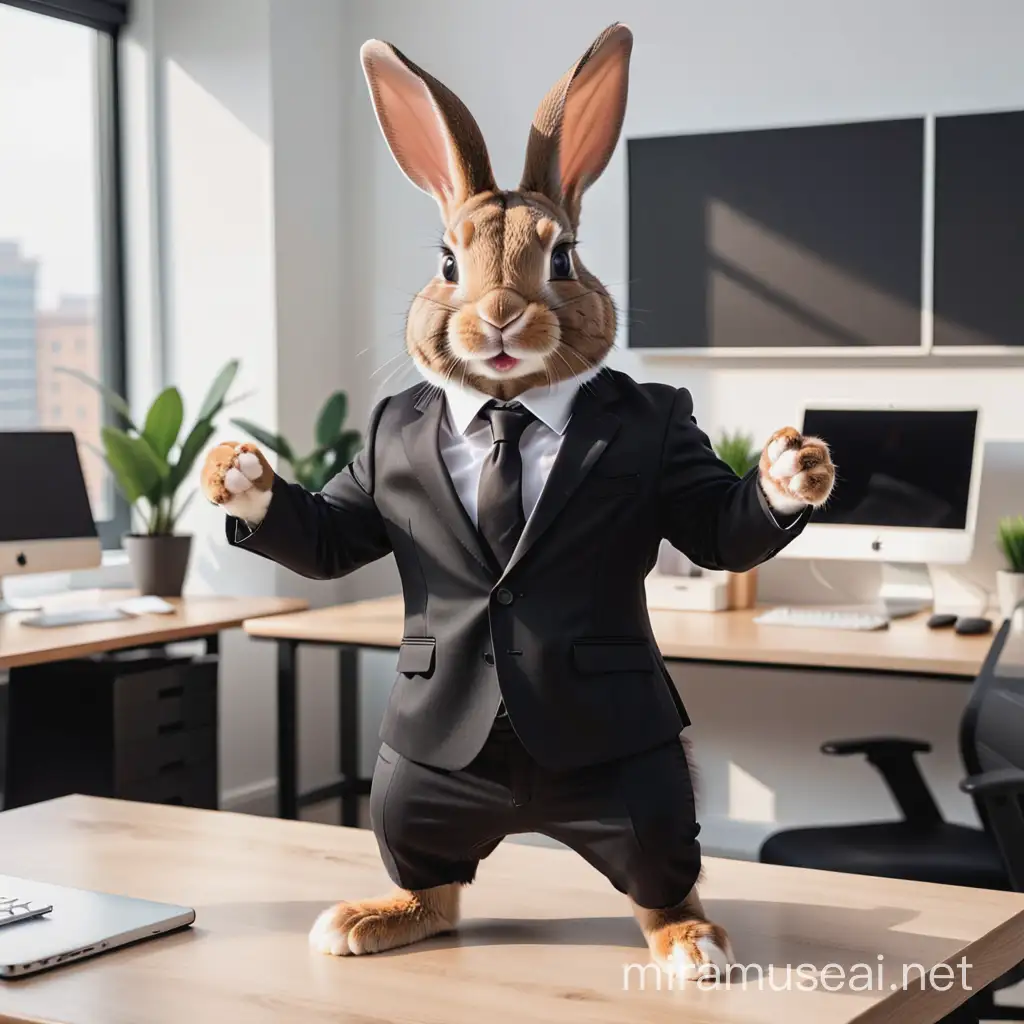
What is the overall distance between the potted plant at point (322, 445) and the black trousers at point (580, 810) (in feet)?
9.25

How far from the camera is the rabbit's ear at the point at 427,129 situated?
4.26 ft

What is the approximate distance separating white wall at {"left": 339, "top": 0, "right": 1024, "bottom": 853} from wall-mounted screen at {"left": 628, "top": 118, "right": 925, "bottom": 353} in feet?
0.25

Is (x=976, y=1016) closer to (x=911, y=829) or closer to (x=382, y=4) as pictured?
(x=911, y=829)

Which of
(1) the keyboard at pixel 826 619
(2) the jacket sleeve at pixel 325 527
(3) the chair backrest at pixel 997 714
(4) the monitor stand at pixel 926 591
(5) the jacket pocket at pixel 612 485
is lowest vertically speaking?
(3) the chair backrest at pixel 997 714

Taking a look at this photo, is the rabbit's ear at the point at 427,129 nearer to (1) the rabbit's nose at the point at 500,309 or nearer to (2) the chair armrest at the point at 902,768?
(1) the rabbit's nose at the point at 500,309

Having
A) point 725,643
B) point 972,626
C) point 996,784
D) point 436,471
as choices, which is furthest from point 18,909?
point 972,626

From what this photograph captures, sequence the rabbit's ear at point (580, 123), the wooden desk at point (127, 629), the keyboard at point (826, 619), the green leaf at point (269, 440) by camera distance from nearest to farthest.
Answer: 1. the rabbit's ear at point (580, 123)
2. the wooden desk at point (127, 629)
3. the keyboard at point (826, 619)
4. the green leaf at point (269, 440)

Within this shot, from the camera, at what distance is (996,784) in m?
2.37

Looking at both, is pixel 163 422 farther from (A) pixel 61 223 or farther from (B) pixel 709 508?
(B) pixel 709 508

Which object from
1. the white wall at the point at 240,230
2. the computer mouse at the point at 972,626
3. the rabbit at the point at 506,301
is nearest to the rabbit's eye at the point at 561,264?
the rabbit at the point at 506,301

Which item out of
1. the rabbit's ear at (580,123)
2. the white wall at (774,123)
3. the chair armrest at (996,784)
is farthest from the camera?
the white wall at (774,123)

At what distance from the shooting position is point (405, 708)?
4.20ft

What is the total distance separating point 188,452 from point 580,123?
2685mm

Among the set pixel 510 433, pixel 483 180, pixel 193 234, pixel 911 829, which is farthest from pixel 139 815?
pixel 193 234
